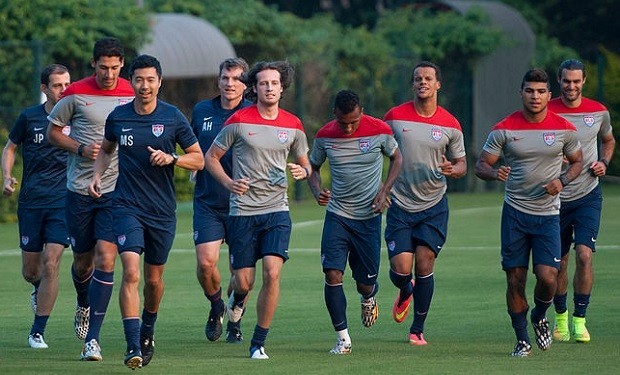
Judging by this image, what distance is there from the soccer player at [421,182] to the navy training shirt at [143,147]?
6.99 feet

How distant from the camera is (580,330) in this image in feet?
40.6

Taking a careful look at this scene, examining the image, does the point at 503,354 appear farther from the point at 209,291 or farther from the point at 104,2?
the point at 104,2

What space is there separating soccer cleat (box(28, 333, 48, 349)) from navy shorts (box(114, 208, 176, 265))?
4.87ft

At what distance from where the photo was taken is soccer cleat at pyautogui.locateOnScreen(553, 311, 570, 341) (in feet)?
41.1

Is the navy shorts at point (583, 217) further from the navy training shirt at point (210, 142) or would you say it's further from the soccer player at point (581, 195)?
the navy training shirt at point (210, 142)

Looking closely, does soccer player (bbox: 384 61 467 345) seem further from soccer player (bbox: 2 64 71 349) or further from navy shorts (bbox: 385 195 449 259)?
soccer player (bbox: 2 64 71 349)

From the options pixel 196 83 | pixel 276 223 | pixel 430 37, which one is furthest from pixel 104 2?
pixel 276 223

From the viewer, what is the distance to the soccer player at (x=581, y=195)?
12.6 m

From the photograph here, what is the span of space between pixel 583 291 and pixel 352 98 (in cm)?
256

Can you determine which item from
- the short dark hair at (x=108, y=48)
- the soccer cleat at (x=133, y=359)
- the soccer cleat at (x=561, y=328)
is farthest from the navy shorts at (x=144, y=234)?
the soccer cleat at (x=561, y=328)

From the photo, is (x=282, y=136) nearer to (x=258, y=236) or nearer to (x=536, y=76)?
(x=258, y=236)

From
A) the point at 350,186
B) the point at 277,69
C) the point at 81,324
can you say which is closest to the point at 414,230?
the point at 350,186

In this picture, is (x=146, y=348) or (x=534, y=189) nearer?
(x=146, y=348)

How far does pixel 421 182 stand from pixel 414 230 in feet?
1.26
